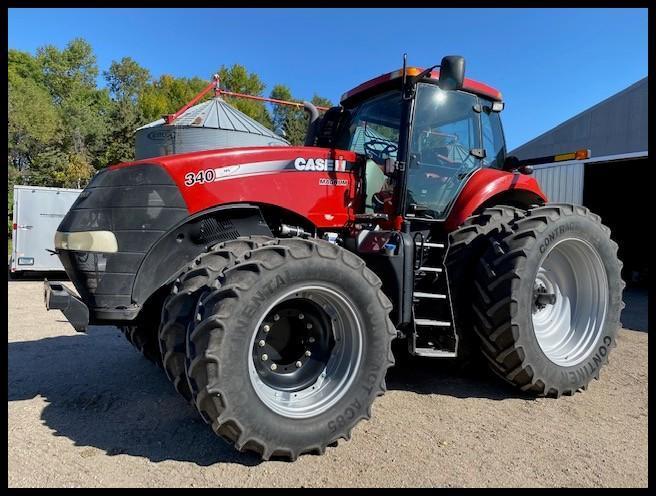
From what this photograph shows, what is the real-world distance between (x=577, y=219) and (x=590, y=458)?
199cm

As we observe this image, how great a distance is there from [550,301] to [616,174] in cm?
1167

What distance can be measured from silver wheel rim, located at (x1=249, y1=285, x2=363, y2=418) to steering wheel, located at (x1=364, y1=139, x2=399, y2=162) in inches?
65.6

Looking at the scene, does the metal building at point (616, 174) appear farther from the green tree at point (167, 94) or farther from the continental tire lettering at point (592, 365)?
the green tree at point (167, 94)

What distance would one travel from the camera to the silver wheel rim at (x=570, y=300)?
4.23 metres

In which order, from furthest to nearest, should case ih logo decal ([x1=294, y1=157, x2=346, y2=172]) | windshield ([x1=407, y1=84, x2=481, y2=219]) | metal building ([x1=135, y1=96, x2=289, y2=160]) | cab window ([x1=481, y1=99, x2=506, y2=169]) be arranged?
1. metal building ([x1=135, y1=96, x2=289, y2=160])
2. cab window ([x1=481, y1=99, x2=506, y2=169])
3. windshield ([x1=407, y1=84, x2=481, y2=219])
4. case ih logo decal ([x1=294, y1=157, x2=346, y2=172])

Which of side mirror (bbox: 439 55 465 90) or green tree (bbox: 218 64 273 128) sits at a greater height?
green tree (bbox: 218 64 273 128)

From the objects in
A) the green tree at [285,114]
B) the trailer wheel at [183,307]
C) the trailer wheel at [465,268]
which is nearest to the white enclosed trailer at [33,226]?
the trailer wheel at [183,307]

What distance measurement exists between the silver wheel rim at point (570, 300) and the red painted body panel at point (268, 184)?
75.1 inches

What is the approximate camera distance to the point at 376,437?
125 inches

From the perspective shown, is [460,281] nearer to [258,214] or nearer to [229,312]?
[258,214]

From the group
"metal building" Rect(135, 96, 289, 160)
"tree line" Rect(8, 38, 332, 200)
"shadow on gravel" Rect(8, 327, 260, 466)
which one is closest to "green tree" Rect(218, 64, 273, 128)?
"tree line" Rect(8, 38, 332, 200)

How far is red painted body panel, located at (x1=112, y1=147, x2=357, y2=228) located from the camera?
3.29m

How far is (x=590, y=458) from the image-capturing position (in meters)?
2.98

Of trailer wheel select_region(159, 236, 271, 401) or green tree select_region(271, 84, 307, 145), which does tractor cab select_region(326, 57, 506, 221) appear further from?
green tree select_region(271, 84, 307, 145)
